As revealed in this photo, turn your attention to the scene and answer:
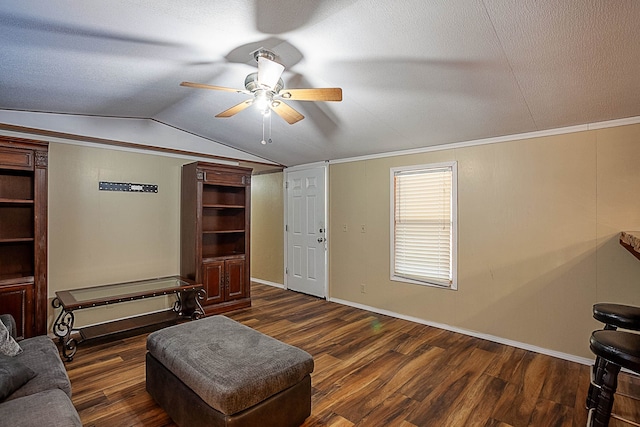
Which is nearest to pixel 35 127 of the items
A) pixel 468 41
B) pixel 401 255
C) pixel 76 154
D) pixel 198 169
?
pixel 76 154

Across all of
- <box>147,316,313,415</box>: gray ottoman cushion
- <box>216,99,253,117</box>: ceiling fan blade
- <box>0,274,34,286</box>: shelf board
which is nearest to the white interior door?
<box>216,99,253,117</box>: ceiling fan blade

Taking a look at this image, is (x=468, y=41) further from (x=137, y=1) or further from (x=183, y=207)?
(x=183, y=207)

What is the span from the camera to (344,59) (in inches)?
91.4

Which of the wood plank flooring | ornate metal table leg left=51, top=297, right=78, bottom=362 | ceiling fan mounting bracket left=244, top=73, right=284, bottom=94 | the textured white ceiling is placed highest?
the textured white ceiling

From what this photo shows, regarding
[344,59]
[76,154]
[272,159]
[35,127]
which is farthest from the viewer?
[272,159]

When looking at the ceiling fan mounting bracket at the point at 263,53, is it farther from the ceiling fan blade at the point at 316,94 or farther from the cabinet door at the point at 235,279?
the cabinet door at the point at 235,279

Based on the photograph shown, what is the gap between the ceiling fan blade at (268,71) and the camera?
206cm

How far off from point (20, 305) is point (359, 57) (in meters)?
3.77

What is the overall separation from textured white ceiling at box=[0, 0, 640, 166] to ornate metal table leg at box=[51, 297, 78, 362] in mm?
2089

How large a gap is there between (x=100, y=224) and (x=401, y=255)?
152 inches

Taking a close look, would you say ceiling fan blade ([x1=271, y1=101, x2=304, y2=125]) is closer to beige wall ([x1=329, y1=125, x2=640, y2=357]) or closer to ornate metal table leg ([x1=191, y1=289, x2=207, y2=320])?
beige wall ([x1=329, y1=125, x2=640, y2=357])

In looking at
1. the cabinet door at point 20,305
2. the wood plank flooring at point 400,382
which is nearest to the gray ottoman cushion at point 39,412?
the wood plank flooring at point 400,382

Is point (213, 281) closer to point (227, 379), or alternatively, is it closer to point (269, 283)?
point (269, 283)

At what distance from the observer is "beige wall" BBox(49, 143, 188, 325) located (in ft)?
11.9
